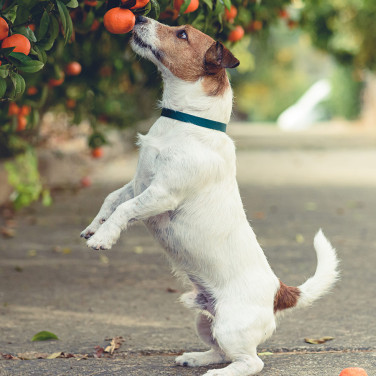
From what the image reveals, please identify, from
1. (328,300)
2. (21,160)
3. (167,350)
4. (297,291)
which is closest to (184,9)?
(297,291)

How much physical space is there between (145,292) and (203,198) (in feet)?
6.72

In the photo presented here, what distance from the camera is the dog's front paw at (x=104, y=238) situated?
3.22 metres

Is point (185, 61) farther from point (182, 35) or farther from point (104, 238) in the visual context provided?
point (104, 238)

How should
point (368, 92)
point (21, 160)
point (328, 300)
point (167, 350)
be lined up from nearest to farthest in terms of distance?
1. point (167, 350)
2. point (328, 300)
3. point (21, 160)
4. point (368, 92)

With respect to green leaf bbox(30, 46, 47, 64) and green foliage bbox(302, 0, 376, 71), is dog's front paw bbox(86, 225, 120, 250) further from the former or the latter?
green foliage bbox(302, 0, 376, 71)

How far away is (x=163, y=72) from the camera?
3494mm

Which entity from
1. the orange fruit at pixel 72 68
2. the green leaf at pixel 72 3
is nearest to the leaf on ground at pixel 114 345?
the green leaf at pixel 72 3

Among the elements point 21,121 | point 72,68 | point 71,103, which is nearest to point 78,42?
point 72,68

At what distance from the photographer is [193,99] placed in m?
3.46

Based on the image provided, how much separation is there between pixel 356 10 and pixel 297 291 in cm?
1537

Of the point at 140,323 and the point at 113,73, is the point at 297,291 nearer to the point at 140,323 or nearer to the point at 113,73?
the point at 140,323

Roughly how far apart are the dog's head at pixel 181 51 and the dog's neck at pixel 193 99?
33mm

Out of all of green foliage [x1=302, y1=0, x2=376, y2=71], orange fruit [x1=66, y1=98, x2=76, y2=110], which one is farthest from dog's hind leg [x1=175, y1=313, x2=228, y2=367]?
green foliage [x1=302, y1=0, x2=376, y2=71]

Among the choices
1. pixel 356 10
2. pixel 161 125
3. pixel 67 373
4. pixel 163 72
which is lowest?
pixel 67 373
